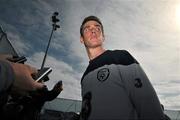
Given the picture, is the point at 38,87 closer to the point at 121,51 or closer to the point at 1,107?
the point at 1,107

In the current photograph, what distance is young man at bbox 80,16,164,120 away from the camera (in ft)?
7.81

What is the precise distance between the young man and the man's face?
274mm

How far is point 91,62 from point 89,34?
49 cm

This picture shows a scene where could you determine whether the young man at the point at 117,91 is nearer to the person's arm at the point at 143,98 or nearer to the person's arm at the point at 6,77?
the person's arm at the point at 143,98

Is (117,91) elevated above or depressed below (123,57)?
below

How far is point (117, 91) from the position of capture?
2.61 meters

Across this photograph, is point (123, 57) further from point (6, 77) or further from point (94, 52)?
point (6, 77)

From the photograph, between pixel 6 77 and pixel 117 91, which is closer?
pixel 6 77

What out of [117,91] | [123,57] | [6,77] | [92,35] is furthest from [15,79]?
[92,35]

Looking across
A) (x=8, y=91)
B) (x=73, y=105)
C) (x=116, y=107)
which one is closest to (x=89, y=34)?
(x=116, y=107)

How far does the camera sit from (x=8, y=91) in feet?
5.39

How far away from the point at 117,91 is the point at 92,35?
1.18 metres

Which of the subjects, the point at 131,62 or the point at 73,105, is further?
the point at 73,105

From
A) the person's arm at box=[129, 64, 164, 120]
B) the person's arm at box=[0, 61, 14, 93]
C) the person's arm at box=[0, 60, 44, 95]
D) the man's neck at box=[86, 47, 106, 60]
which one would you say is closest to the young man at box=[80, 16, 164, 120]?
the person's arm at box=[129, 64, 164, 120]
